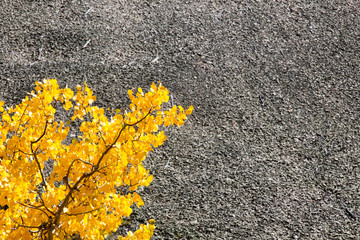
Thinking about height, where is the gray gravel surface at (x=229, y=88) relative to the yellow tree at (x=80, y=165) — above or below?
above

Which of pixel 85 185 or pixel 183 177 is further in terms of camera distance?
pixel 183 177

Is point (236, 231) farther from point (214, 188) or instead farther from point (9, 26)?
point (9, 26)

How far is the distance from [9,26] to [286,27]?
2722 mm

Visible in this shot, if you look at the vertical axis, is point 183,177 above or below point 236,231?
above

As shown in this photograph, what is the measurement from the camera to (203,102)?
3.41 meters

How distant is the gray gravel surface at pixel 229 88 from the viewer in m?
2.77

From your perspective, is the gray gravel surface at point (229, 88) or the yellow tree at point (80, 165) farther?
the gray gravel surface at point (229, 88)

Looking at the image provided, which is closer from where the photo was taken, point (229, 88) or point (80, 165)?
point (80, 165)

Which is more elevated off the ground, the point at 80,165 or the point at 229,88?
the point at 229,88

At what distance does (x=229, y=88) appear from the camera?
3.53 meters

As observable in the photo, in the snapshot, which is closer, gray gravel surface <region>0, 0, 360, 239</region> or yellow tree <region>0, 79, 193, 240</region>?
yellow tree <region>0, 79, 193, 240</region>

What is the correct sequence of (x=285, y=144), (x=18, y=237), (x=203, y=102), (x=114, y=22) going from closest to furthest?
1. (x=18, y=237)
2. (x=285, y=144)
3. (x=203, y=102)
4. (x=114, y=22)

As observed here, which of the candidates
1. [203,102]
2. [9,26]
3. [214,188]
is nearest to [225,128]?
[203,102]

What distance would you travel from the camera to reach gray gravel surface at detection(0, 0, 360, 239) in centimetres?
277
